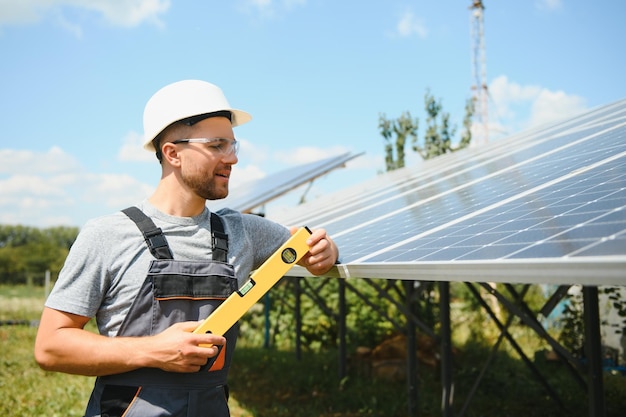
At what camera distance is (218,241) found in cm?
257

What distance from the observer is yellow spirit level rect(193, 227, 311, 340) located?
230 centimetres

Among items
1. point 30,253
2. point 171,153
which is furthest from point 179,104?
point 30,253

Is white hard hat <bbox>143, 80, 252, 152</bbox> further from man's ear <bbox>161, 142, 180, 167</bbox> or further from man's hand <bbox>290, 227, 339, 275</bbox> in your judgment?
man's hand <bbox>290, 227, 339, 275</bbox>

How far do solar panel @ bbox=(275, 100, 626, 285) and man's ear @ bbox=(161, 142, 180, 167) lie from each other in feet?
3.17

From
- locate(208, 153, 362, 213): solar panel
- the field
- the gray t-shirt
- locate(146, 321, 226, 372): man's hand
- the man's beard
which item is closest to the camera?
locate(146, 321, 226, 372): man's hand

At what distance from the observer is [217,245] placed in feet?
8.39

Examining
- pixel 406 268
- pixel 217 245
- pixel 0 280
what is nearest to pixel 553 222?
pixel 406 268

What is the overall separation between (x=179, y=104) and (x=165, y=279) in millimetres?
759

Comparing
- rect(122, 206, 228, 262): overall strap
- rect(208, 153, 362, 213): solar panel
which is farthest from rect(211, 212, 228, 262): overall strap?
rect(208, 153, 362, 213): solar panel

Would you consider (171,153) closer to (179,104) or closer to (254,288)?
(179,104)

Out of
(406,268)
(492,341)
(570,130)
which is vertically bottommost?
(492,341)

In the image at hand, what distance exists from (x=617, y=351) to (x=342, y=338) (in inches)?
183

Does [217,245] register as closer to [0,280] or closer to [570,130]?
[570,130]

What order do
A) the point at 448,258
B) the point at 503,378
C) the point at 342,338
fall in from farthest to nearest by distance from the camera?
the point at 342,338
the point at 503,378
the point at 448,258
